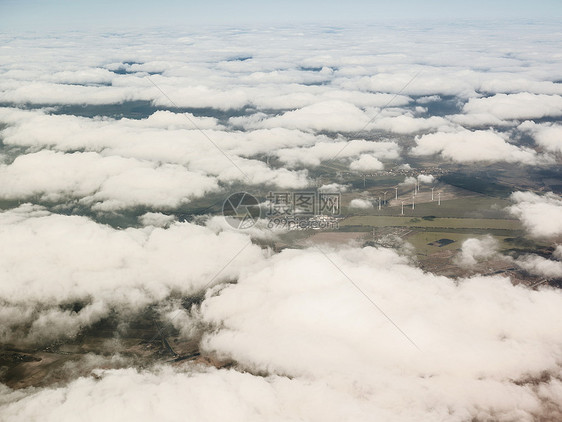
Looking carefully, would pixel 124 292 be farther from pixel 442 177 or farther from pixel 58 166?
pixel 442 177

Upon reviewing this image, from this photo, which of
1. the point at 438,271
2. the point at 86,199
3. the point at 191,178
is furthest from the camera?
the point at 191,178

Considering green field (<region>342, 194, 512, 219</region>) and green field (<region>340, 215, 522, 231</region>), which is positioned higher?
green field (<region>340, 215, 522, 231</region>)

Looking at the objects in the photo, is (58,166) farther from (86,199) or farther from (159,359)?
(159,359)

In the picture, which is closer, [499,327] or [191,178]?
[499,327]

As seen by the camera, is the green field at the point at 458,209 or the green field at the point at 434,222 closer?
the green field at the point at 434,222

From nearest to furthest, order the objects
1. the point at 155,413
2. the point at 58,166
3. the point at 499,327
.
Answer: the point at 155,413, the point at 499,327, the point at 58,166

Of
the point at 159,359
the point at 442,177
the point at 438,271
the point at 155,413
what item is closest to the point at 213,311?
Answer: the point at 159,359

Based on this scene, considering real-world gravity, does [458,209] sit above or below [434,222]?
below

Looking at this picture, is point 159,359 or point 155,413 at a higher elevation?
point 155,413

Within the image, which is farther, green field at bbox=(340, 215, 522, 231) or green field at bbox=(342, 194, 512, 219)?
green field at bbox=(342, 194, 512, 219)

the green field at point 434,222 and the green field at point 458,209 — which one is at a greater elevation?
the green field at point 434,222

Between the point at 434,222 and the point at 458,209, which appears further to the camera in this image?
the point at 458,209
